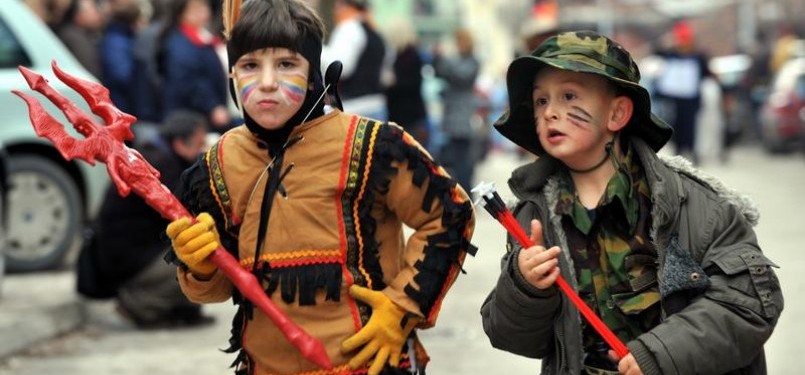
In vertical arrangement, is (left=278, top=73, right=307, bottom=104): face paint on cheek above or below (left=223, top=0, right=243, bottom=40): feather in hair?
below

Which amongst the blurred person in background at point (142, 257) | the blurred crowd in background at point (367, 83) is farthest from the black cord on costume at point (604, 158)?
the blurred person in background at point (142, 257)

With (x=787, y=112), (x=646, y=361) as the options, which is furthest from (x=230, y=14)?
(x=787, y=112)

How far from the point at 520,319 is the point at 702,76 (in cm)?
1681

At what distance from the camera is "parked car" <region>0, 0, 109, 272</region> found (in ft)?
32.7

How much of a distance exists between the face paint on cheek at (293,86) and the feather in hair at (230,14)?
0.20 metres

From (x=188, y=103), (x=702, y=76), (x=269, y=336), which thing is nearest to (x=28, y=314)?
(x=188, y=103)

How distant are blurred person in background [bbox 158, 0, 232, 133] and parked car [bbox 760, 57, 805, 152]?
14.1m

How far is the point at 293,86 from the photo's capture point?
3.98 m

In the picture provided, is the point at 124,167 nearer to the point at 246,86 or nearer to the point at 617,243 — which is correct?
the point at 246,86

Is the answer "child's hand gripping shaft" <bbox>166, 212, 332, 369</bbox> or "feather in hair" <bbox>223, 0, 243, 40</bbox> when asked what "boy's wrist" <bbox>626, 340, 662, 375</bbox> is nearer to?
"child's hand gripping shaft" <bbox>166, 212, 332, 369</bbox>

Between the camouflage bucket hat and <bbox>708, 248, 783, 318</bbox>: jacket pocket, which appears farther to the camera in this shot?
the camouflage bucket hat

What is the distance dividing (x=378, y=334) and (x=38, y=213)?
6574 millimetres

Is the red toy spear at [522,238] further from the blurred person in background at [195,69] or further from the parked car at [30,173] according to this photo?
the parked car at [30,173]

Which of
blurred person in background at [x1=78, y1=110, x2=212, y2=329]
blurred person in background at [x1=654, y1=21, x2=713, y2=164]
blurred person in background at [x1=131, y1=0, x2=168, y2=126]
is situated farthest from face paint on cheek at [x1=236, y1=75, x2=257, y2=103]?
blurred person in background at [x1=654, y1=21, x2=713, y2=164]
